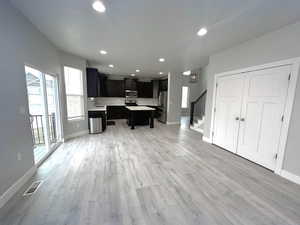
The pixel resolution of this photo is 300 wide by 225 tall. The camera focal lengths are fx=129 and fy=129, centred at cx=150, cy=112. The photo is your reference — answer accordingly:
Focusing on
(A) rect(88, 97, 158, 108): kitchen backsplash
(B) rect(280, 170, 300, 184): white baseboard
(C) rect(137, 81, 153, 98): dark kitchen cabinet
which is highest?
(C) rect(137, 81, 153, 98): dark kitchen cabinet

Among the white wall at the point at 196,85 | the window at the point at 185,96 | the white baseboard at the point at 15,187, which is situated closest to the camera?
the white baseboard at the point at 15,187

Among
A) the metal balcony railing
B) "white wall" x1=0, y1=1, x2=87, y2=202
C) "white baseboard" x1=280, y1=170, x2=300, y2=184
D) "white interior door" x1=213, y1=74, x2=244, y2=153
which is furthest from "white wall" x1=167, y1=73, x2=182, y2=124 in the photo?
"white wall" x1=0, y1=1, x2=87, y2=202

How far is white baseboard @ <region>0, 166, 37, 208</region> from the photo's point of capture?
5.45 feet

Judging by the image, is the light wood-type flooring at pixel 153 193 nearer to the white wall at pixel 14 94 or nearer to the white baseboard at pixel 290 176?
the white baseboard at pixel 290 176

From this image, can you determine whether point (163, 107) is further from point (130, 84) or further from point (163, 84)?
point (130, 84)

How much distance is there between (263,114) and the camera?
8.99 ft

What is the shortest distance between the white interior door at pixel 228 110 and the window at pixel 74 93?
459cm

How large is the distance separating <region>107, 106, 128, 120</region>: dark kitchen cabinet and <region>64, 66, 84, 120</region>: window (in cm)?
305

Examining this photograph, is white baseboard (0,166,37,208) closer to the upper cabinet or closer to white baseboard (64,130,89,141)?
white baseboard (64,130,89,141)

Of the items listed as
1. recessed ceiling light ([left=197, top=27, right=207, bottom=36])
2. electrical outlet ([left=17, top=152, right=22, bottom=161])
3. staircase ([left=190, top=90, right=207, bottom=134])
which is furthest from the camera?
staircase ([left=190, top=90, right=207, bottom=134])

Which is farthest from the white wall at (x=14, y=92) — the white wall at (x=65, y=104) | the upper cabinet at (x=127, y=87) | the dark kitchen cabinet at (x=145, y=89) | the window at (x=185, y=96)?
the window at (x=185, y=96)

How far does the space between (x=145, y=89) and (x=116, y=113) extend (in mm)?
2457

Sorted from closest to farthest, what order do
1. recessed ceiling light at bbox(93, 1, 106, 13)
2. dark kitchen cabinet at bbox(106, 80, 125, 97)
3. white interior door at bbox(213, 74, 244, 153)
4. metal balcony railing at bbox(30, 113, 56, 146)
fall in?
recessed ceiling light at bbox(93, 1, 106, 13)
white interior door at bbox(213, 74, 244, 153)
metal balcony railing at bbox(30, 113, 56, 146)
dark kitchen cabinet at bbox(106, 80, 125, 97)

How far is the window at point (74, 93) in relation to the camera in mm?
4284
